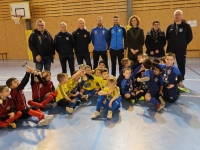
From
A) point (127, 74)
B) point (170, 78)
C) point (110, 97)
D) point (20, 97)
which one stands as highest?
point (127, 74)

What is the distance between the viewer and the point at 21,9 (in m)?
10.9

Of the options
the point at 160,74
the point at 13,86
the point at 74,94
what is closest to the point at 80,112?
the point at 74,94

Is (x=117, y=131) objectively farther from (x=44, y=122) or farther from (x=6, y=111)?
(x=6, y=111)

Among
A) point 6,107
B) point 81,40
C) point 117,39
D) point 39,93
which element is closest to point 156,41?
point 117,39

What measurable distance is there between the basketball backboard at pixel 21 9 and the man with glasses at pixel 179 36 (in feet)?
28.4

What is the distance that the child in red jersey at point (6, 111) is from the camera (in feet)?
10.7

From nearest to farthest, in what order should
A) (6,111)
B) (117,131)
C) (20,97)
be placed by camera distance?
1. (117,131)
2. (6,111)
3. (20,97)

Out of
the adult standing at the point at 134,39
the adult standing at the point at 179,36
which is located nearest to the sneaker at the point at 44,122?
the adult standing at the point at 134,39

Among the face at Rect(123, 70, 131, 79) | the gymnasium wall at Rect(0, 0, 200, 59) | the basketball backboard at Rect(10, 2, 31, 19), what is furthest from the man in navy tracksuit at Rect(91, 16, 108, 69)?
the basketball backboard at Rect(10, 2, 31, 19)

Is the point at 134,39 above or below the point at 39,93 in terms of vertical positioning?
above

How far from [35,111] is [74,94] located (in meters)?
1.11

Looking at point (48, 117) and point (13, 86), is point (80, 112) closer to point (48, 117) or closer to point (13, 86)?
point (48, 117)

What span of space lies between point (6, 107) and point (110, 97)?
194cm

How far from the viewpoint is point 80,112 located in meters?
3.84
